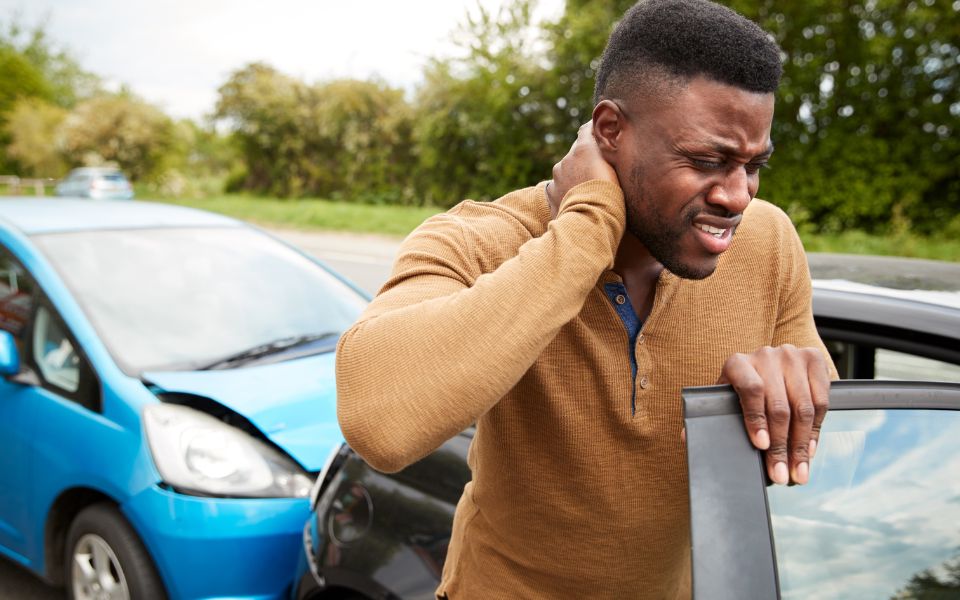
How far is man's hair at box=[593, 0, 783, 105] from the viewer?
1229 millimetres

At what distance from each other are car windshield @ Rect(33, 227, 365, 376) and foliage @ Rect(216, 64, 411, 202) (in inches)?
818

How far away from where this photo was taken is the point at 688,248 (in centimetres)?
127

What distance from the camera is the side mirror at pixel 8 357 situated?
3.00 m

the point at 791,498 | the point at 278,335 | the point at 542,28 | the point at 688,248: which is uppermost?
the point at 542,28

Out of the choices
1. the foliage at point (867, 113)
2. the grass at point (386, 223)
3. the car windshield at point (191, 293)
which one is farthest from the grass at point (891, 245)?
the car windshield at point (191, 293)

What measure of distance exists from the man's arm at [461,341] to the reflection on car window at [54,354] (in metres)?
2.14

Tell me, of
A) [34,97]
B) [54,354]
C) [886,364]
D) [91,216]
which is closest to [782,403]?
[886,364]

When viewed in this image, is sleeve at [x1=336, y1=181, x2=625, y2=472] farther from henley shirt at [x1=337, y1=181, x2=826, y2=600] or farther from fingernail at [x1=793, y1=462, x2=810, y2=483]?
fingernail at [x1=793, y1=462, x2=810, y2=483]

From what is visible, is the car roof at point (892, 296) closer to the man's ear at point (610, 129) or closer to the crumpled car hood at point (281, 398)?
the man's ear at point (610, 129)

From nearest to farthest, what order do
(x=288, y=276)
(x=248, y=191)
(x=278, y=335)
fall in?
(x=278, y=335) < (x=288, y=276) < (x=248, y=191)

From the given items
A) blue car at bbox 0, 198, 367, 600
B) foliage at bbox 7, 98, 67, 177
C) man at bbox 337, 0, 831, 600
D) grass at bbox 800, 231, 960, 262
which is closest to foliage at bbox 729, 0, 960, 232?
grass at bbox 800, 231, 960, 262

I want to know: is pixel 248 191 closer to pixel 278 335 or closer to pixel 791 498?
pixel 278 335

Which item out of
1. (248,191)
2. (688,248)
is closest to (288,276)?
(688,248)

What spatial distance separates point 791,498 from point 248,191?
3091 centimetres
